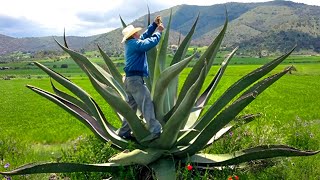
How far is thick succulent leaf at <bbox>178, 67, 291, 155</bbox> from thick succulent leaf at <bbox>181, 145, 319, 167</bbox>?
172 mm

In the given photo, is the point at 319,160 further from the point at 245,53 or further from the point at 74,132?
the point at 245,53

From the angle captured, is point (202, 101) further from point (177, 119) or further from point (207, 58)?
point (177, 119)

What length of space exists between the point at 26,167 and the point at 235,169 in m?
2.33

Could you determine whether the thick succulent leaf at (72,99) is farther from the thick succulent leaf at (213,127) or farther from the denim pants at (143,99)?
the thick succulent leaf at (213,127)

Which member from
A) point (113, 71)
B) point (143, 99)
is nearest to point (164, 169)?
point (143, 99)

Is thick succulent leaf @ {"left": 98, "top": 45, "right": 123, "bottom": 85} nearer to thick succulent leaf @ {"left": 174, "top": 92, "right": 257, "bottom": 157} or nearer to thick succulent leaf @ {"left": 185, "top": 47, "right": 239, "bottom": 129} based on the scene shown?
thick succulent leaf @ {"left": 185, "top": 47, "right": 239, "bottom": 129}

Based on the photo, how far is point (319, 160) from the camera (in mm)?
5996

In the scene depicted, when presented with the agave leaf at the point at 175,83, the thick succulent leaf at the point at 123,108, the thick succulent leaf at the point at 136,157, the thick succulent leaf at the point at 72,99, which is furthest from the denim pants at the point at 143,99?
the thick succulent leaf at the point at 72,99

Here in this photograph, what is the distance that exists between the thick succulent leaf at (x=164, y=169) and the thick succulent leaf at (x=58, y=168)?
1.34ft

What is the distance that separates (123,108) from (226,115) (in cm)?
103

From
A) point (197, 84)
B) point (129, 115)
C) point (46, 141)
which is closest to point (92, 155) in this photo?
point (129, 115)

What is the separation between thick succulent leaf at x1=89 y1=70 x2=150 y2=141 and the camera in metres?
4.03

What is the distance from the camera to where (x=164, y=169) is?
4328mm

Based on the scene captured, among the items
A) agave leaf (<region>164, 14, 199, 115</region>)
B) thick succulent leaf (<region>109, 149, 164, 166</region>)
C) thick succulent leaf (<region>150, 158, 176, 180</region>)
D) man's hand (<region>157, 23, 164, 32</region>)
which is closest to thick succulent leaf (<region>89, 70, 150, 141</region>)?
thick succulent leaf (<region>109, 149, 164, 166</region>)
